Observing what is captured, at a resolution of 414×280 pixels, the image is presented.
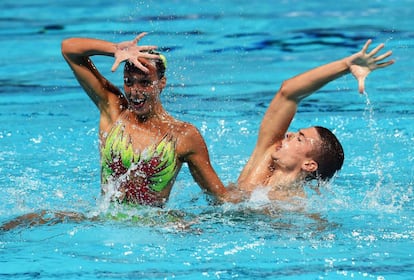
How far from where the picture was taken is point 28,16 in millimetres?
10359

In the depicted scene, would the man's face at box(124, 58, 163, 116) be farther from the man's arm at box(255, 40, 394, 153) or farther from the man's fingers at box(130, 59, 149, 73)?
the man's arm at box(255, 40, 394, 153)

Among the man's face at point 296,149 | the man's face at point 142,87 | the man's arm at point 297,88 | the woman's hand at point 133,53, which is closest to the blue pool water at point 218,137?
the man's face at point 296,149

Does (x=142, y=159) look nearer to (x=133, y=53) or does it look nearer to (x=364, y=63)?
(x=133, y=53)

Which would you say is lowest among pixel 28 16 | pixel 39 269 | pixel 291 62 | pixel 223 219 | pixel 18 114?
pixel 39 269

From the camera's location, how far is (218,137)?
21.6 feet

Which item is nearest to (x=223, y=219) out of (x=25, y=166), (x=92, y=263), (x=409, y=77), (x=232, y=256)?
(x=232, y=256)

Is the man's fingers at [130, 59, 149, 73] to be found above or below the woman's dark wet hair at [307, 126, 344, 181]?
above

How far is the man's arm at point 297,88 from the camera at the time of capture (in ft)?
14.2

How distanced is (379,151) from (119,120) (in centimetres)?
238

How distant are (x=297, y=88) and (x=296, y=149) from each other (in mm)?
323

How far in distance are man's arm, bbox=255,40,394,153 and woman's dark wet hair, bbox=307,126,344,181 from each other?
196 millimetres

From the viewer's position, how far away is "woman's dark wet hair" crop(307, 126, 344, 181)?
15.7 feet

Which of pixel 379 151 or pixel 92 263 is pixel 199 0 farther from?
pixel 92 263

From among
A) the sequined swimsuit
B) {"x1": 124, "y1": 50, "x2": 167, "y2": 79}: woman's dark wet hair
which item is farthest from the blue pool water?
{"x1": 124, "y1": 50, "x2": 167, "y2": 79}: woman's dark wet hair
